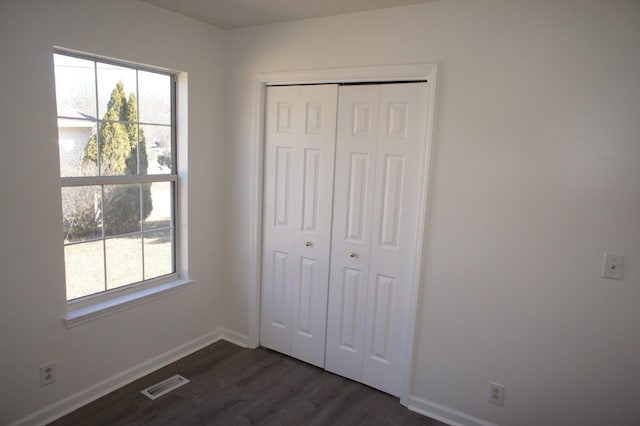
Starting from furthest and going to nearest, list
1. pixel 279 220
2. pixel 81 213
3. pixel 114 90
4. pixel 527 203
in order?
1. pixel 279 220
2. pixel 114 90
3. pixel 81 213
4. pixel 527 203

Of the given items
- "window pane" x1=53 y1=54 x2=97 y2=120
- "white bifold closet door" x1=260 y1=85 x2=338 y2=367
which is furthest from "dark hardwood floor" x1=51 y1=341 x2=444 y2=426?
"window pane" x1=53 y1=54 x2=97 y2=120

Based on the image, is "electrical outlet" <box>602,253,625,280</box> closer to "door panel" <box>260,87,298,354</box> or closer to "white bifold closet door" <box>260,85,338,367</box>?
"white bifold closet door" <box>260,85,338,367</box>

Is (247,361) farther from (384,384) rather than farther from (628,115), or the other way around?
(628,115)

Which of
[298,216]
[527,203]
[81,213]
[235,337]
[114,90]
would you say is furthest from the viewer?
[235,337]

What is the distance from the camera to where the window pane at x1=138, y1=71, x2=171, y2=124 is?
276cm

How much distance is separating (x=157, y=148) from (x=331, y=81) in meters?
1.34

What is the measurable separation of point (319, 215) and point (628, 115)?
1.85 m

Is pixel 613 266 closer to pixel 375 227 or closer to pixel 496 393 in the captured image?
pixel 496 393

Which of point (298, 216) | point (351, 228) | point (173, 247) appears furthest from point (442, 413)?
point (173, 247)

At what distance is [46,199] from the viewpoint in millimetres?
2191

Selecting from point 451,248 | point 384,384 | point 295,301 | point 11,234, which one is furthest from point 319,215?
point 11,234

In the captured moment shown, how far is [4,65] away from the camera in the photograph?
6.48 ft

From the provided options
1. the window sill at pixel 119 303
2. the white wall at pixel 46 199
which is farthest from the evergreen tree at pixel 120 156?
the window sill at pixel 119 303

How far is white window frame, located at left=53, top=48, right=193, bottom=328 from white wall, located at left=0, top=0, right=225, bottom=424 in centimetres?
7
